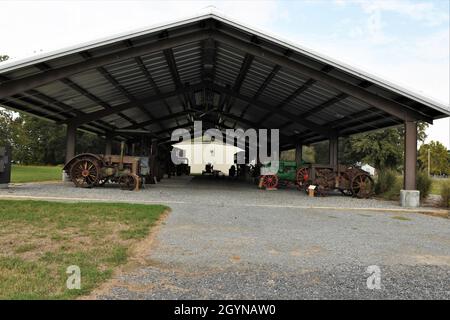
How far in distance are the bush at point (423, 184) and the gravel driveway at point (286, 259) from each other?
6.91 metres

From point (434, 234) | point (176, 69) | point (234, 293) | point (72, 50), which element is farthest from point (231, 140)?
point (234, 293)

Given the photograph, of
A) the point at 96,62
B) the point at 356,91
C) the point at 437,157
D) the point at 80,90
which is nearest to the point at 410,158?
the point at 356,91

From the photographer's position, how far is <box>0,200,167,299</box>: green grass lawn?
347 centimetres

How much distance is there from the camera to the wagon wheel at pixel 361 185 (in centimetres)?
1579

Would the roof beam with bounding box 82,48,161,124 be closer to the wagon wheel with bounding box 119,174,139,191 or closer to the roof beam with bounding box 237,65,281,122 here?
the wagon wheel with bounding box 119,174,139,191

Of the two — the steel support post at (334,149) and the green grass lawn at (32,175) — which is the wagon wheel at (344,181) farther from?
the green grass lawn at (32,175)

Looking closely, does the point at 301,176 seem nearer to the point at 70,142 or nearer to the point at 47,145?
the point at 70,142

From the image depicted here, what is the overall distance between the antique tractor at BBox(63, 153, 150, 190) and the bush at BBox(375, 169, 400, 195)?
1116cm

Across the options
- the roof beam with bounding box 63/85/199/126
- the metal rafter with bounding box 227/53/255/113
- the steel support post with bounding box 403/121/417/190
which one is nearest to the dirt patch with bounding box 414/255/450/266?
the steel support post with bounding box 403/121/417/190

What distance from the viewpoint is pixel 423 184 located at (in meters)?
15.1

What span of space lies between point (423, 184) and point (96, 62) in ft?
45.1

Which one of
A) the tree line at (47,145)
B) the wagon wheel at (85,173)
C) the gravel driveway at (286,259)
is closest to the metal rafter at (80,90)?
the wagon wheel at (85,173)

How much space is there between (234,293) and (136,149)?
18.0m

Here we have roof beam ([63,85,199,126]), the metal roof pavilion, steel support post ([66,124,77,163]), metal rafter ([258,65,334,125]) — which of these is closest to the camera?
the metal roof pavilion
